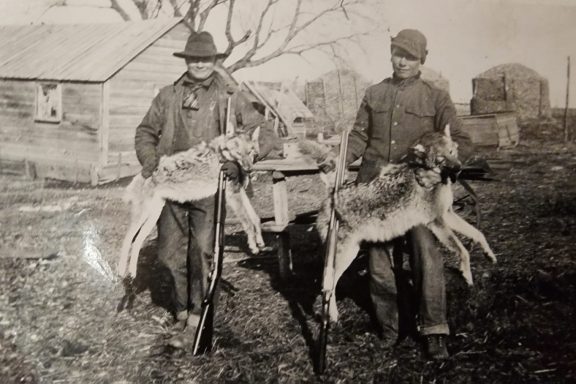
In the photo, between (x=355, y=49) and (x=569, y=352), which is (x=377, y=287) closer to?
(x=569, y=352)

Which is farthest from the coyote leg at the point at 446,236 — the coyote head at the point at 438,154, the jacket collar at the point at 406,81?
the jacket collar at the point at 406,81

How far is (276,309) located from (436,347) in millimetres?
1204

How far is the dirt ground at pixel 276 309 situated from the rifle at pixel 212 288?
9 centimetres

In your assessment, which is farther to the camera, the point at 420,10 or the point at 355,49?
the point at 355,49

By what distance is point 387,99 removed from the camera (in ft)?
10.0

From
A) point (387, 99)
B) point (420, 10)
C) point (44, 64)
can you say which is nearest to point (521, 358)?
point (387, 99)

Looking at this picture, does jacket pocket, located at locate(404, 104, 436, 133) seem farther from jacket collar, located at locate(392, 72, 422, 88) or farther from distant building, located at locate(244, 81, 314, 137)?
distant building, located at locate(244, 81, 314, 137)

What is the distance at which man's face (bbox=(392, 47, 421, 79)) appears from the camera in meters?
2.94

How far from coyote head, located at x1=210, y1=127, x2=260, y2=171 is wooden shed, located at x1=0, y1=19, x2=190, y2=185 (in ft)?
11.2

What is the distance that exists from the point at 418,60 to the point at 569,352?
1891 mm

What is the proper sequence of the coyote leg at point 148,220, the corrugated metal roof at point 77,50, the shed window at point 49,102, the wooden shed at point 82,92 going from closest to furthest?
the coyote leg at point 148,220
the corrugated metal roof at point 77,50
the wooden shed at point 82,92
the shed window at point 49,102

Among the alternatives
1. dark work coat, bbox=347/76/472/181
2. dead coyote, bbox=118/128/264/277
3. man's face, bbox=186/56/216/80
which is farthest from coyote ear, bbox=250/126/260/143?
dark work coat, bbox=347/76/472/181

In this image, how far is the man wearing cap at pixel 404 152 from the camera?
281 centimetres

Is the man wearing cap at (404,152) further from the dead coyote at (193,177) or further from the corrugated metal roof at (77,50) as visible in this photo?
the corrugated metal roof at (77,50)
